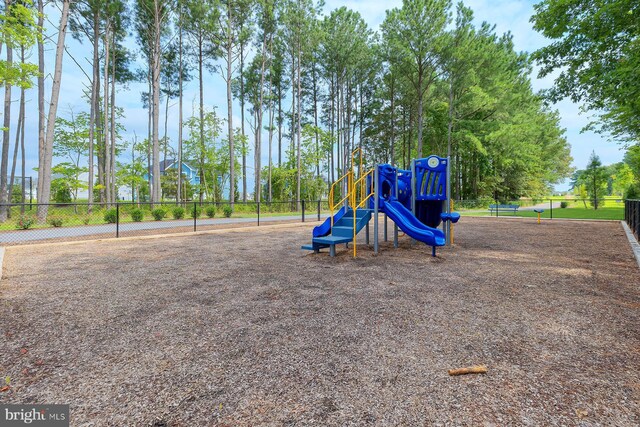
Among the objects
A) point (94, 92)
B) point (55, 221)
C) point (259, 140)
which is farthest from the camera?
point (259, 140)

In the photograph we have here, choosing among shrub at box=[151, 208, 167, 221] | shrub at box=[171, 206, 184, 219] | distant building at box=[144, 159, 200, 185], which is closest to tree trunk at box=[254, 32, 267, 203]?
distant building at box=[144, 159, 200, 185]

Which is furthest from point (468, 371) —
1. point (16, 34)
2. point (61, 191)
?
point (61, 191)

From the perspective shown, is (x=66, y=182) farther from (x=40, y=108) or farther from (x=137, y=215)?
(x=137, y=215)

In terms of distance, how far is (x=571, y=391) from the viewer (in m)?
1.86

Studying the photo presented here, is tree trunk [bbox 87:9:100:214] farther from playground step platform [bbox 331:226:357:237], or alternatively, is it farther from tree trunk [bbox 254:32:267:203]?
playground step platform [bbox 331:226:357:237]

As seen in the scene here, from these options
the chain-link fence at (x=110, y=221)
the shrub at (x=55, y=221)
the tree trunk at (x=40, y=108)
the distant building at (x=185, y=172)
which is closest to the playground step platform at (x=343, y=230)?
the chain-link fence at (x=110, y=221)

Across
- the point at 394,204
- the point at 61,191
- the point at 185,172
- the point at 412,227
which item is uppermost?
the point at 185,172

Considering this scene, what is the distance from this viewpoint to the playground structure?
6.36m

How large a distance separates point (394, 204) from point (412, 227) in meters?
0.81

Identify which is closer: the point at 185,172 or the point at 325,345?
the point at 325,345

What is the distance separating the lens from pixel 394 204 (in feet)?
22.5

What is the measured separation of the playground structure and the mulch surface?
128cm

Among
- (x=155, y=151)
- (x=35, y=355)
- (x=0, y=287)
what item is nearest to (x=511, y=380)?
(x=35, y=355)

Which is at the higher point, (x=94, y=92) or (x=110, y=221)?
(x=94, y=92)
